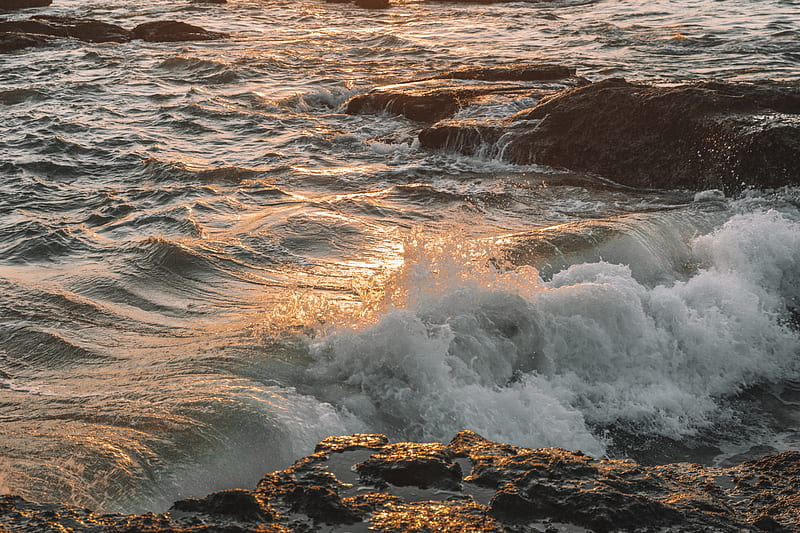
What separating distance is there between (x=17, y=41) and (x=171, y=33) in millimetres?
3842

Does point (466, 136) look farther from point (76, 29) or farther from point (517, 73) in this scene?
point (76, 29)

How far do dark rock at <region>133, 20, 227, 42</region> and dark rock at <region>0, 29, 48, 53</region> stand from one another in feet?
8.24

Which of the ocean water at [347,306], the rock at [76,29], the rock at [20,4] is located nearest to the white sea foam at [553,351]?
the ocean water at [347,306]

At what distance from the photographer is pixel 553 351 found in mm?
5309

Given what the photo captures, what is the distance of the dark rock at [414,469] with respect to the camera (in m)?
3.35

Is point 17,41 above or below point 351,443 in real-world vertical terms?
above

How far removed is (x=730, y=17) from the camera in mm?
19391

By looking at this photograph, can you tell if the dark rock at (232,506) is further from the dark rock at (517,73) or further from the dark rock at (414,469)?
the dark rock at (517,73)

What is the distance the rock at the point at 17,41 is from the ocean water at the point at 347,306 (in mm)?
8884

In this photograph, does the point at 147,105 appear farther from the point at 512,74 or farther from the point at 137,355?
the point at 137,355

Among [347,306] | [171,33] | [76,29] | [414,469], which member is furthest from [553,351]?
[76,29]

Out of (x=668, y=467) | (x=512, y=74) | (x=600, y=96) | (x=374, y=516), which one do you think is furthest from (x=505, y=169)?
(x=374, y=516)

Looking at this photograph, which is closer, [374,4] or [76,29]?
[76,29]

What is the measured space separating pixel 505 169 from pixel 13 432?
6869 mm
